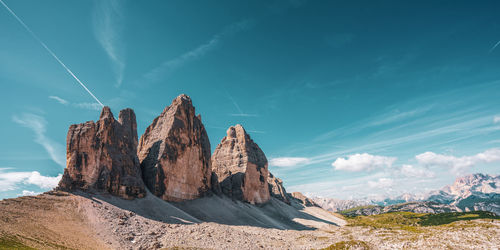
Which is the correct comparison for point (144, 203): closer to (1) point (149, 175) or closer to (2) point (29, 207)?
(1) point (149, 175)

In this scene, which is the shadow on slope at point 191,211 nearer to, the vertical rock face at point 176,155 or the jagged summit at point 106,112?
the vertical rock face at point 176,155

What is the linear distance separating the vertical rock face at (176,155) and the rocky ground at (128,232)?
1800 centimetres

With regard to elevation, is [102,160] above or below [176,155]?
below

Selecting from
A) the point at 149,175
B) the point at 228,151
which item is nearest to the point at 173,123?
the point at 149,175

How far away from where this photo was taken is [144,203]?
212ft

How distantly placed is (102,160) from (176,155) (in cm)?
2551

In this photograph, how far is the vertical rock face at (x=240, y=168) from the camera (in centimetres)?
12669

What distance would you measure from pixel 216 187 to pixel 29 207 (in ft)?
225

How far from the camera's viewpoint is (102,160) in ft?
211

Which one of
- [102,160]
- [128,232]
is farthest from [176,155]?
[128,232]

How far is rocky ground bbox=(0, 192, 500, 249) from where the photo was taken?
3541 cm

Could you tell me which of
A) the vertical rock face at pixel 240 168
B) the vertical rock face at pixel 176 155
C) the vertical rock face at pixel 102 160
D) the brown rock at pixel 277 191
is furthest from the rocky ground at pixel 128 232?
the brown rock at pixel 277 191

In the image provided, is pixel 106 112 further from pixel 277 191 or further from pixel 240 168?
pixel 277 191

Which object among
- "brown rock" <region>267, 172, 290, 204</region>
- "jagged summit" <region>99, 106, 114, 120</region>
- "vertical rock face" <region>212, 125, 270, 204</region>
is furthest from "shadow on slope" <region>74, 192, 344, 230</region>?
"brown rock" <region>267, 172, 290, 204</region>
